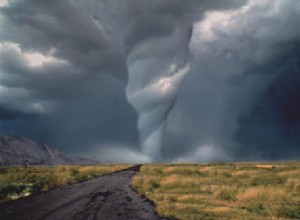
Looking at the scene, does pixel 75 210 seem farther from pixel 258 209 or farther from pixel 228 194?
pixel 228 194

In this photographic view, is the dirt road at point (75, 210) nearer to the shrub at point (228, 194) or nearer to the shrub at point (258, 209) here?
the shrub at point (258, 209)

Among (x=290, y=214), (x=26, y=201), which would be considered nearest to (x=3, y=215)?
(x=26, y=201)

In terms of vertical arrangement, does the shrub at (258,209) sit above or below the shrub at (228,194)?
below

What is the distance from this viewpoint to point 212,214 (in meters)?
27.7

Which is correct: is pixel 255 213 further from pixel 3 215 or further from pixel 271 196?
pixel 3 215

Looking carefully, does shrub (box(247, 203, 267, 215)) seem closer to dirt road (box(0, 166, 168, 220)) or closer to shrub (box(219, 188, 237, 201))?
dirt road (box(0, 166, 168, 220))

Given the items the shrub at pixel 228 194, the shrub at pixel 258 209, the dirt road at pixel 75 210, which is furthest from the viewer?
the shrub at pixel 228 194

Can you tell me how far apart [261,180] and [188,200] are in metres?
29.5

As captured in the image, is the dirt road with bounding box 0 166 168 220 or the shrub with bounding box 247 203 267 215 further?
the shrub with bounding box 247 203 267 215

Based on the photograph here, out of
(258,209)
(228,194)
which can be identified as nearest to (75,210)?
(258,209)

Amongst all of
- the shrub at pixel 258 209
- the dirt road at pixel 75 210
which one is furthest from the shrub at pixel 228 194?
the dirt road at pixel 75 210

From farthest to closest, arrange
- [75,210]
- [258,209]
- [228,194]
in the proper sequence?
[228,194] < [75,210] < [258,209]

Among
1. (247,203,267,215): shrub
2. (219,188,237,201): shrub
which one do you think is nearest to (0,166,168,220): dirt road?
(247,203,267,215): shrub

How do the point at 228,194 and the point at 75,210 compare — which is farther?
the point at 228,194
